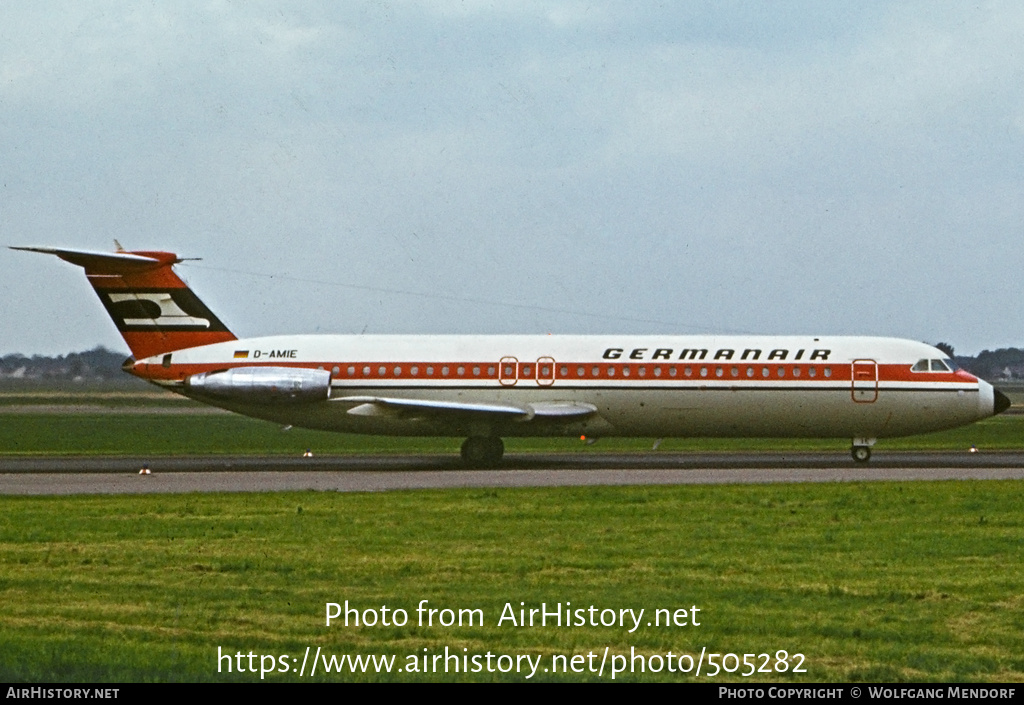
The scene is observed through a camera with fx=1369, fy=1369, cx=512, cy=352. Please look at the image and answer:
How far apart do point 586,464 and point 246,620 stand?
22.0 meters

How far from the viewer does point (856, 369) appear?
32156mm

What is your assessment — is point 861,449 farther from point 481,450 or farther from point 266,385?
point 266,385

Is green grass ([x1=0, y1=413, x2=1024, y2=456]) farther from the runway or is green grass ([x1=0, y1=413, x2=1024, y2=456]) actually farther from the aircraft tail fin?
the aircraft tail fin

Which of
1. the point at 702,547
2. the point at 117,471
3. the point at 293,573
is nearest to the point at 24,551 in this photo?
the point at 293,573

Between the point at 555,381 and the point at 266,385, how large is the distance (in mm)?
6848

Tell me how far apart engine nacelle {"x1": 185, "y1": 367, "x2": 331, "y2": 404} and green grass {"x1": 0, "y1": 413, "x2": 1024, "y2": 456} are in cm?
591

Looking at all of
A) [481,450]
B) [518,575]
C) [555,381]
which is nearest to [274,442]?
[481,450]

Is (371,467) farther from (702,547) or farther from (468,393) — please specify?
(702,547)

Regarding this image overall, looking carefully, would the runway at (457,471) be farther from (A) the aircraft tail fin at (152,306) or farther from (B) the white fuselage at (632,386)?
(A) the aircraft tail fin at (152,306)

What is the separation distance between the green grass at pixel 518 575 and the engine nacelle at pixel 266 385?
9.99 m

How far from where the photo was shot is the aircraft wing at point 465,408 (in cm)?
3173

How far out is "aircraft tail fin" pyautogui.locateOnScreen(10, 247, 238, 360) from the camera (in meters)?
33.4

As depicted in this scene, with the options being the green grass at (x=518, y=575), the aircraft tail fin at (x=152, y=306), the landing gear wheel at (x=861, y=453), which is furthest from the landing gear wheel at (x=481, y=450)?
the green grass at (x=518, y=575)

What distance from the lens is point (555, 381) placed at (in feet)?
107
